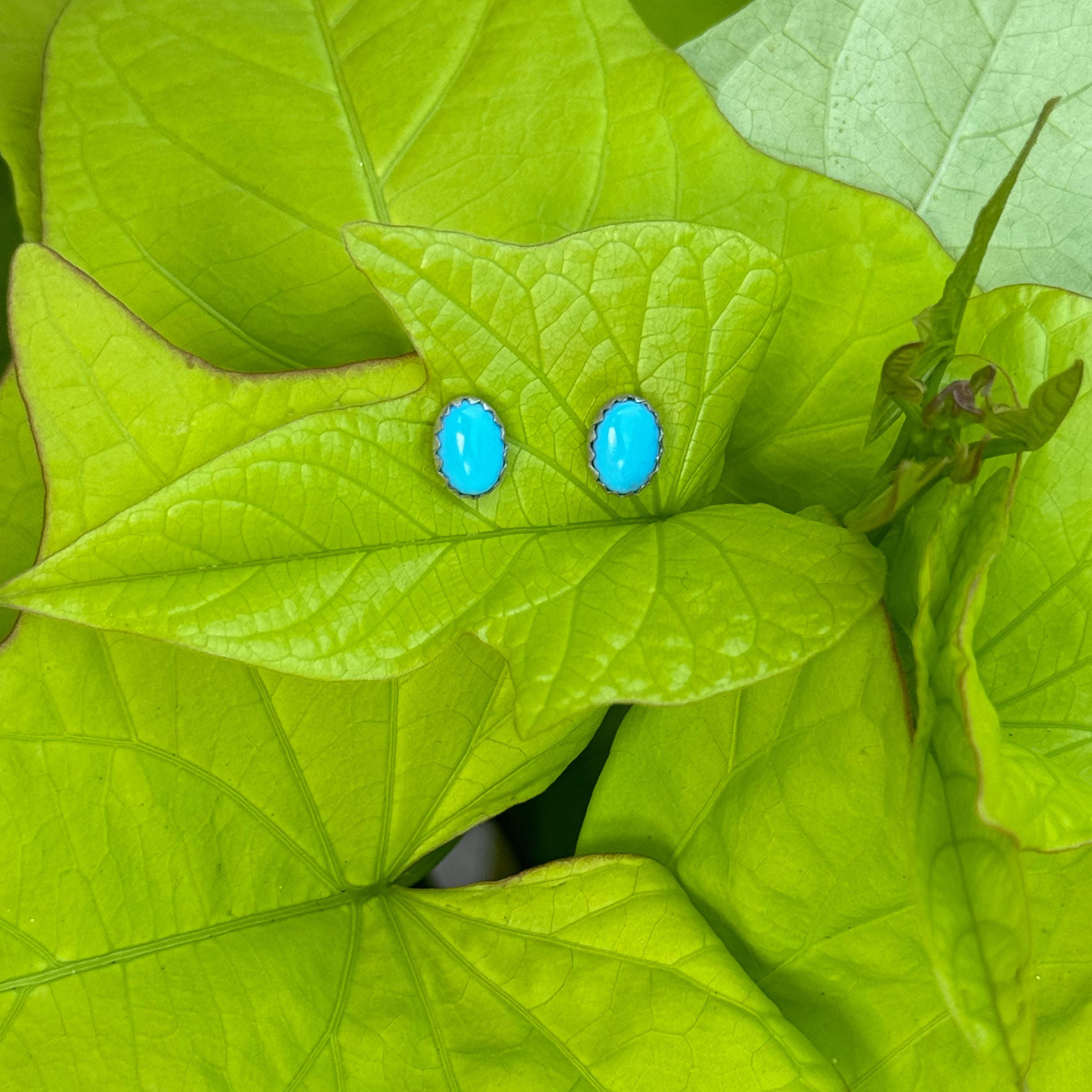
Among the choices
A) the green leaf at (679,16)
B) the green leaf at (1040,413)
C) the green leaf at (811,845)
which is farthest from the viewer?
the green leaf at (679,16)

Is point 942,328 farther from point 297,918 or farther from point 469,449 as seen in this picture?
point 297,918

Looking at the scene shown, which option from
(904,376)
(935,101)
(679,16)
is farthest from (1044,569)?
(679,16)

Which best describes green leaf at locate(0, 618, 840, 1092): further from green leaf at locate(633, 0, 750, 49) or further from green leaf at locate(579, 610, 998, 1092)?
green leaf at locate(633, 0, 750, 49)

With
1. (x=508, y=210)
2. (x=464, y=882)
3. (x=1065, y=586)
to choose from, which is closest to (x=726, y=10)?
(x=508, y=210)

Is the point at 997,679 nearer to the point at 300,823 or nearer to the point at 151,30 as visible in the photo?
the point at 300,823

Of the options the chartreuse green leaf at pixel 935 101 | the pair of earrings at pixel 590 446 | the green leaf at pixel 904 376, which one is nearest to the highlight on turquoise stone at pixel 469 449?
the pair of earrings at pixel 590 446

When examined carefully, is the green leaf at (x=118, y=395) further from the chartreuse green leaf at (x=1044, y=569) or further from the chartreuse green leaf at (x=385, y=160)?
the chartreuse green leaf at (x=1044, y=569)

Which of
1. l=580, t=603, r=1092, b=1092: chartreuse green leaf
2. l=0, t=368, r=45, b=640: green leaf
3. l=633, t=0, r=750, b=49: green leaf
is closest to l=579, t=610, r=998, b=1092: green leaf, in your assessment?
l=580, t=603, r=1092, b=1092: chartreuse green leaf
